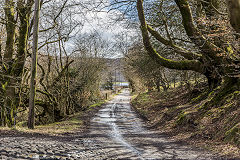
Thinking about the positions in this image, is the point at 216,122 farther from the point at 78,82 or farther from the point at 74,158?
the point at 78,82

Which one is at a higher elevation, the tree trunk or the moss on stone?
the tree trunk

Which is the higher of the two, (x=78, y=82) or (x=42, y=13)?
(x=42, y=13)

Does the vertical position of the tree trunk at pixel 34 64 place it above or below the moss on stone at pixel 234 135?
above

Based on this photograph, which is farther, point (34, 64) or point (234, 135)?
point (34, 64)

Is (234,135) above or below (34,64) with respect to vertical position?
below

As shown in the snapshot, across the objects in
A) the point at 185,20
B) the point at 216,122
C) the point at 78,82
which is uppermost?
the point at 185,20

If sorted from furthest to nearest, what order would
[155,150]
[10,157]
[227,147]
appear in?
[155,150], [227,147], [10,157]

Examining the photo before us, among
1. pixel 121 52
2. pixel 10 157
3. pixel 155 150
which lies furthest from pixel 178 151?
pixel 121 52

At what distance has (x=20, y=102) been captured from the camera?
49.6ft

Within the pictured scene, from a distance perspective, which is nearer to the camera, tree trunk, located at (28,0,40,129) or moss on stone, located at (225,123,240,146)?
moss on stone, located at (225,123,240,146)

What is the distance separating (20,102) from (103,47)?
80.5 feet

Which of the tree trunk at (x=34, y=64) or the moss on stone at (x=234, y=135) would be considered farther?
the tree trunk at (x=34, y=64)

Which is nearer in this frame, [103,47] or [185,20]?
[185,20]

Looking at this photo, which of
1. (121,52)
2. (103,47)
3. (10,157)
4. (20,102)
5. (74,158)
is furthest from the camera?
(121,52)
